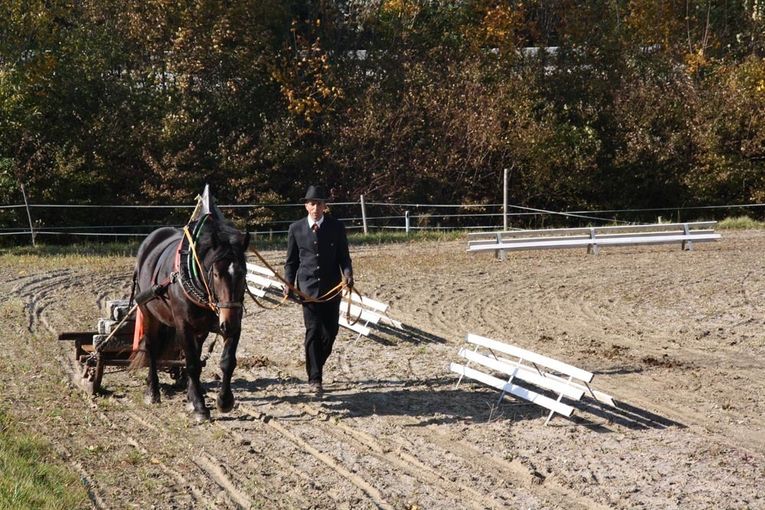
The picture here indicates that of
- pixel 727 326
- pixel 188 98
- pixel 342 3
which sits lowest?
pixel 727 326

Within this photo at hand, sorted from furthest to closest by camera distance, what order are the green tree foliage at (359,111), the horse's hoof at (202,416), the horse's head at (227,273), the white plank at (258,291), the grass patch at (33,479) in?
the green tree foliage at (359,111) < the white plank at (258,291) < the horse's hoof at (202,416) < the horse's head at (227,273) < the grass patch at (33,479)

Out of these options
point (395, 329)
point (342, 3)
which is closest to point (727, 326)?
point (395, 329)

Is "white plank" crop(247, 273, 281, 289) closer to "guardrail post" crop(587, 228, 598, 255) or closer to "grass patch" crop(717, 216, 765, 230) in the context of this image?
"guardrail post" crop(587, 228, 598, 255)

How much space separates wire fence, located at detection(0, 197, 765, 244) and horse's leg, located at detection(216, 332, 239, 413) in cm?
1509

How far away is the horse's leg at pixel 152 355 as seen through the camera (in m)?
9.56

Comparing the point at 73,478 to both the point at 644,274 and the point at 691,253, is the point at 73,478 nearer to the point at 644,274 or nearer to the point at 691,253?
the point at 644,274

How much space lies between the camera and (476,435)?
8406 mm

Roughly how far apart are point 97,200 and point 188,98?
12.2ft

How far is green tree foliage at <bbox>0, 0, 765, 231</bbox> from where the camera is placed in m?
27.2

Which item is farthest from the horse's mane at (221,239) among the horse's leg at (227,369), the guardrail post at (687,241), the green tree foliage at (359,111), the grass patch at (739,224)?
the grass patch at (739,224)

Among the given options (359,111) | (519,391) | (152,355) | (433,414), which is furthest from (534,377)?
(359,111)

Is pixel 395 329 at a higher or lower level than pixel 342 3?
lower

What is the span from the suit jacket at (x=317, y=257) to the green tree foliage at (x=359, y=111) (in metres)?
17.2

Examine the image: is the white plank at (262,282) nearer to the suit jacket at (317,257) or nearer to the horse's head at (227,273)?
the suit jacket at (317,257)
